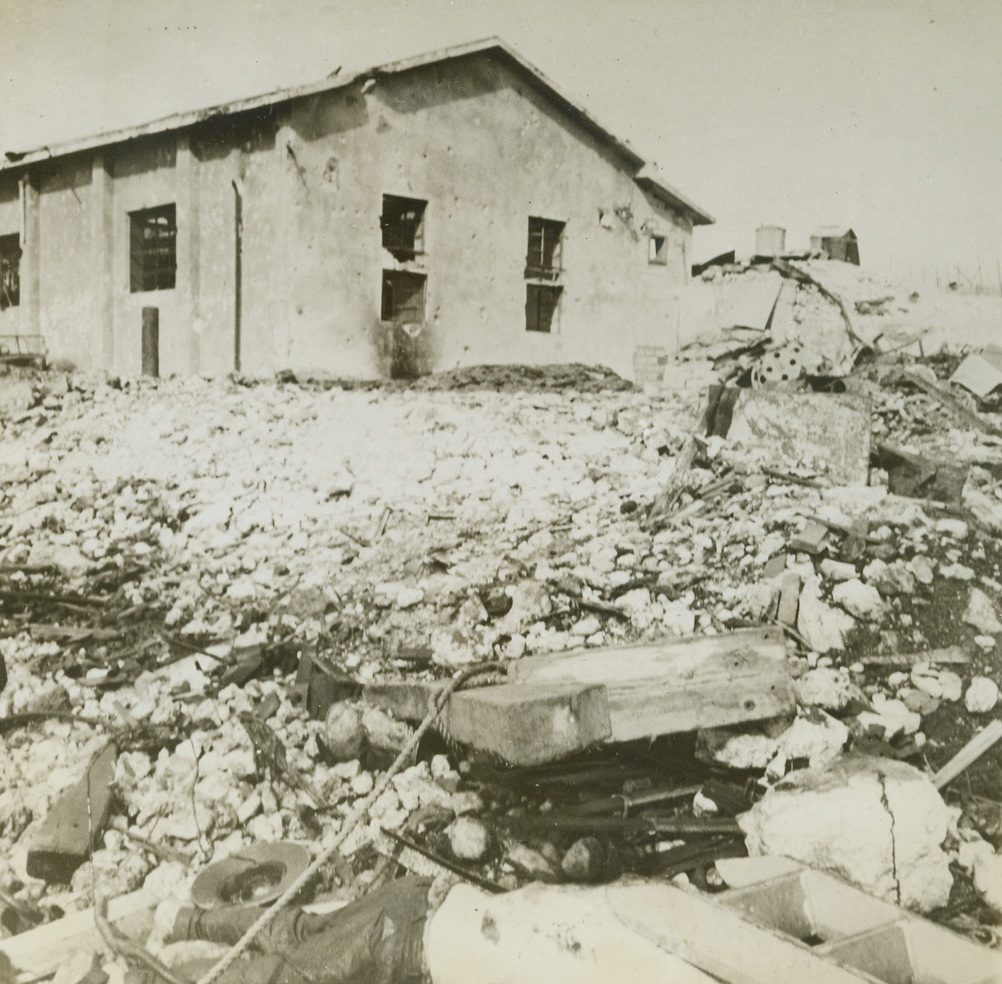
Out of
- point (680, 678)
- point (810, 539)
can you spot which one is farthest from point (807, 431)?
point (680, 678)

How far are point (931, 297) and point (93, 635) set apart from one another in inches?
568

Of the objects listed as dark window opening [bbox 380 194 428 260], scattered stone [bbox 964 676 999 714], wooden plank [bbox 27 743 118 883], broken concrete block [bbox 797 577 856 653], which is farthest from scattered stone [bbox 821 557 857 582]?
dark window opening [bbox 380 194 428 260]

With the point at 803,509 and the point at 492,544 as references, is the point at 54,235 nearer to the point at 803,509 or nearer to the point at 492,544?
the point at 492,544

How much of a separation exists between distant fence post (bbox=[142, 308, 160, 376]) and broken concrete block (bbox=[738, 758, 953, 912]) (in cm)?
1048

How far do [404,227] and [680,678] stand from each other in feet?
30.0

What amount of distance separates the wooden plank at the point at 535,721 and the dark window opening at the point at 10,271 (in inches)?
493

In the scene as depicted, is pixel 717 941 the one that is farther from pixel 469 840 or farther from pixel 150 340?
pixel 150 340

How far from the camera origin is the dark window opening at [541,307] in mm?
12484

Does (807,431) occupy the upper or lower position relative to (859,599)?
upper

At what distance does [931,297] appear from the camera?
14172mm

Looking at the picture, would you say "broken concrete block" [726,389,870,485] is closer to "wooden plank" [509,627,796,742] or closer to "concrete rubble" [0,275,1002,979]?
"concrete rubble" [0,275,1002,979]

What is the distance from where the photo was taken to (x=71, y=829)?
3.35 m

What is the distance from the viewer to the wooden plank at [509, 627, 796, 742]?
3385 mm

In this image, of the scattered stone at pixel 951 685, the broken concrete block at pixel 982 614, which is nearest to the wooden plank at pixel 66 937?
the scattered stone at pixel 951 685
